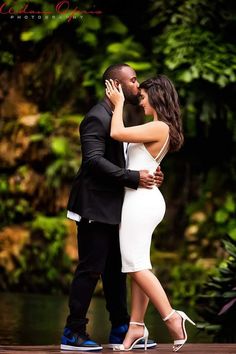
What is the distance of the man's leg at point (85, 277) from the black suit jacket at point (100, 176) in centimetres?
11

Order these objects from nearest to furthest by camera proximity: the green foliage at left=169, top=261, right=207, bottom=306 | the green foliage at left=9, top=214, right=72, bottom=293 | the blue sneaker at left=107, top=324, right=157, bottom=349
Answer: the blue sneaker at left=107, top=324, right=157, bottom=349 < the green foliage at left=169, top=261, right=207, bottom=306 < the green foliage at left=9, top=214, right=72, bottom=293

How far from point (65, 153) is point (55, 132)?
525 mm

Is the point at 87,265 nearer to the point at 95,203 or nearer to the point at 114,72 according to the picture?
the point at 95,203

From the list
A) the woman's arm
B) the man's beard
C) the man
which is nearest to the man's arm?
the man

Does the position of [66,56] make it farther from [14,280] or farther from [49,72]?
[14,280]

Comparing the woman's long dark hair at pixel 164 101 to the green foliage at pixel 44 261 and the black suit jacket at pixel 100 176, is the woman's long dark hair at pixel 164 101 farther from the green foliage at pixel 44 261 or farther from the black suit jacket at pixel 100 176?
the green foliage at pixel 44 261

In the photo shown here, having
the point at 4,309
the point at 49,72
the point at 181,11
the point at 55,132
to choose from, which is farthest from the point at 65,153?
the point at 4,309

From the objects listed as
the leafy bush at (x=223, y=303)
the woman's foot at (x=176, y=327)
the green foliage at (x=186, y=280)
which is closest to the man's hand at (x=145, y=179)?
the woman's foot at (x=176, y=327)

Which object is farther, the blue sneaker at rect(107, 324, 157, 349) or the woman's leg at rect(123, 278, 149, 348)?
the blue sneaker at rect(107, 324, 157, 349)

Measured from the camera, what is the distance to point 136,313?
21.1ft

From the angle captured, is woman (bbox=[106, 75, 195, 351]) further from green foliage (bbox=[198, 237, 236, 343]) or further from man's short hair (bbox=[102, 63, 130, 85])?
green foliage (bbox=[198, 237, 236, 343])

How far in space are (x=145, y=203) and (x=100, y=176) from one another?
1.22 feet

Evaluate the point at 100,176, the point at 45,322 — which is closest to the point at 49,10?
the point at 45,322

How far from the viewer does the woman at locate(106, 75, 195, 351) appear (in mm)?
6234
